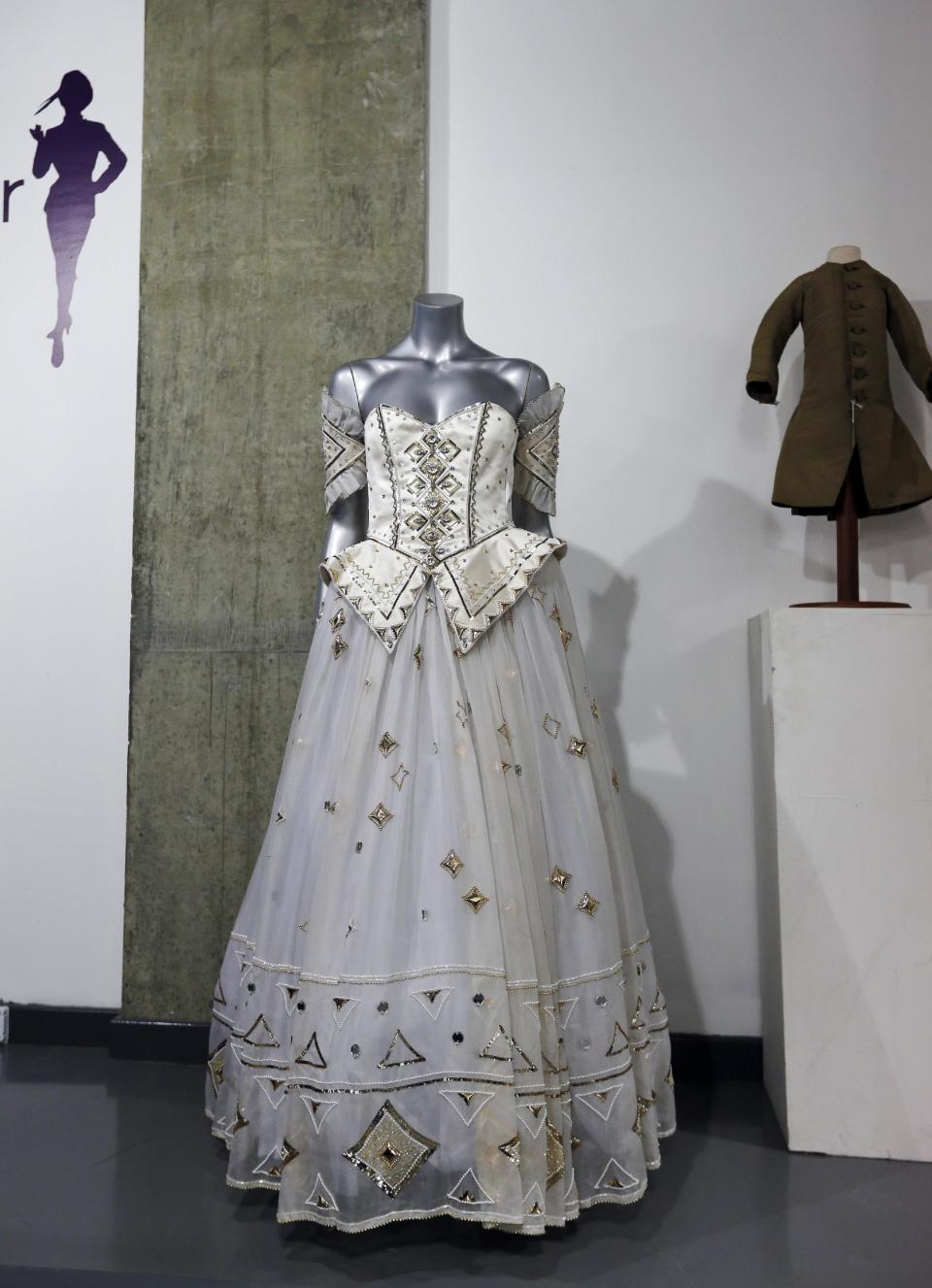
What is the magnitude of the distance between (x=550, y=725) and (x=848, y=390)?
1.13 meters

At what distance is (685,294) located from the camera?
2.70 metres

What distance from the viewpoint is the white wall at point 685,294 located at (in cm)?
262

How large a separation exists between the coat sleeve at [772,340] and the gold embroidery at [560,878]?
127 centimetres

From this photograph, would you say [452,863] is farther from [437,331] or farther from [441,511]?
[437,331]

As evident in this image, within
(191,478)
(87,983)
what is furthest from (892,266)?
(87,983)

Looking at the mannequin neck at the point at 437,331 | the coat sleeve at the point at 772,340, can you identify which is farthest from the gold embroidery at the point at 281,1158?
the coat sleeve at the point at 772,340

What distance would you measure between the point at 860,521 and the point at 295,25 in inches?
80.7

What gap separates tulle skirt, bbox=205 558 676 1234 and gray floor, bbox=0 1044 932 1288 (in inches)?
3.3

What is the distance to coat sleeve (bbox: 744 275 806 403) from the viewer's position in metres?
2.38

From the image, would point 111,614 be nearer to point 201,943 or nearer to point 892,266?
point 201,943

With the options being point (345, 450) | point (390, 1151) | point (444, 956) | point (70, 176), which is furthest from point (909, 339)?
point (70, 176)

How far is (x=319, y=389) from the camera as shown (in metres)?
2.73

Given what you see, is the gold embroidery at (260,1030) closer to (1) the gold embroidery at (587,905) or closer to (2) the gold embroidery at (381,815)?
(2) the gold embroidery at (381,815)

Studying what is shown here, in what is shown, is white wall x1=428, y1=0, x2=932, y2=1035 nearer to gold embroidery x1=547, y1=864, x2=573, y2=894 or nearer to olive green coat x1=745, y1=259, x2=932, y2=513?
olive green coat x1=745, y1=259, x2=932, y2=513
